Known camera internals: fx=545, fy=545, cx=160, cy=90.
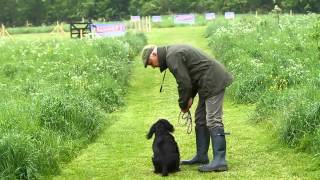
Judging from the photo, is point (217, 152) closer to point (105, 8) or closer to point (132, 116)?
point (132, 116)

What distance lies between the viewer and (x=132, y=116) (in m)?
12.1

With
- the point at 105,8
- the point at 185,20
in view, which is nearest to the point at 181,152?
the point at 185,20

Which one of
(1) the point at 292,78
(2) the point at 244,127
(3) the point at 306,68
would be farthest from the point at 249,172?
(3) the point at 306,68

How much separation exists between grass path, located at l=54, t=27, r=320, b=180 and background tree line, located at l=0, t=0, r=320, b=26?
56.7 metres

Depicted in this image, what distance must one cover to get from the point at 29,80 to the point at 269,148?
271 inches

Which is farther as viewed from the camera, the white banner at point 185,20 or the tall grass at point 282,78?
Answer: the white banner at point 185,20

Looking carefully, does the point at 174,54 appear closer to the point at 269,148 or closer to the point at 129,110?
the point at 269,148

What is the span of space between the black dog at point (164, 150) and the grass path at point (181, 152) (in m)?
0.14

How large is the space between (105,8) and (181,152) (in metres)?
73.1

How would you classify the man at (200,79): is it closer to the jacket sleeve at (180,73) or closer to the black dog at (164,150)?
the jacket sleeve at (180,73)

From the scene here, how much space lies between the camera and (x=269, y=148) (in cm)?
859

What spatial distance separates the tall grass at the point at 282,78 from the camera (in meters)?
8.36

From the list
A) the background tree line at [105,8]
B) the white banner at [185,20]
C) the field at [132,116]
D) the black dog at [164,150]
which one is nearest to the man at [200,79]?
the black dog at [164,150]

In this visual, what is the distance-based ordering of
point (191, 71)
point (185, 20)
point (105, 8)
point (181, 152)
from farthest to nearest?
point (105, 8)
point (185, 20)
point (181, 152)
point (191, 71)
